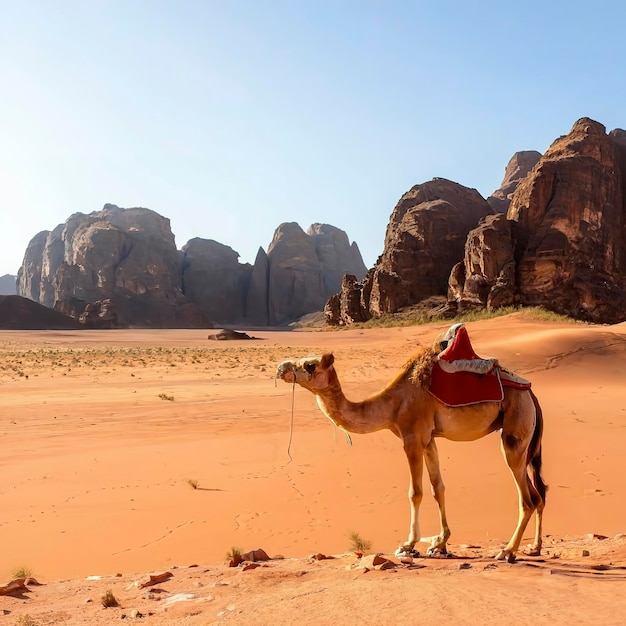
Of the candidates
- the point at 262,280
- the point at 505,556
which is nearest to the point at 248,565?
the point at 505,556

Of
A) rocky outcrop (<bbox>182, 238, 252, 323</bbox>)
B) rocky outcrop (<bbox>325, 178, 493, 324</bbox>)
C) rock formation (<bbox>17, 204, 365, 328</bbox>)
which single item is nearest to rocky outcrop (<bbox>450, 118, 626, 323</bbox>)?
rocky outcrop (<bbox>325, 178, 493, 324</bbox>)

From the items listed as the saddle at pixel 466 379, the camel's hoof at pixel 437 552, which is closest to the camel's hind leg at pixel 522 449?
the saddle at pixel 466 379

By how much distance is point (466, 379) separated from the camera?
5926 millimetres

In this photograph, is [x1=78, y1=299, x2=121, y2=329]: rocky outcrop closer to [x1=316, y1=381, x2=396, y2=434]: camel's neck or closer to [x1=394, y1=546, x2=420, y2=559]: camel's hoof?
[x1=316, y1=381, x2=396, y2=434]: camel's neck

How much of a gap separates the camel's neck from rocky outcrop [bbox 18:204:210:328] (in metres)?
88.9

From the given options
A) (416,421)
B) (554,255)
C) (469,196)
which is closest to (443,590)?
(416,421)

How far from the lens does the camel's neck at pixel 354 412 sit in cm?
582

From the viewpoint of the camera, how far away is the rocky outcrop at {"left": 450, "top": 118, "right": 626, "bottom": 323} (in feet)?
163

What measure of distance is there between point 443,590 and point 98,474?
22.2 feet

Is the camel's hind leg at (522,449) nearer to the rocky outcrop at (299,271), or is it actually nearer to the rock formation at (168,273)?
the rock formation at (168,273)

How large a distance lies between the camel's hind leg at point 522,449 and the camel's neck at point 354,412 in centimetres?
125

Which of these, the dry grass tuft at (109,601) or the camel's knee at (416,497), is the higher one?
the camel's knee at (416,497)

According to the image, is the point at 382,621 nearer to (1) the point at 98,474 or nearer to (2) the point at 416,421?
(2) the point at 416,421

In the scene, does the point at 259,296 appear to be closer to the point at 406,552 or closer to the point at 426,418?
the point at 426,418
